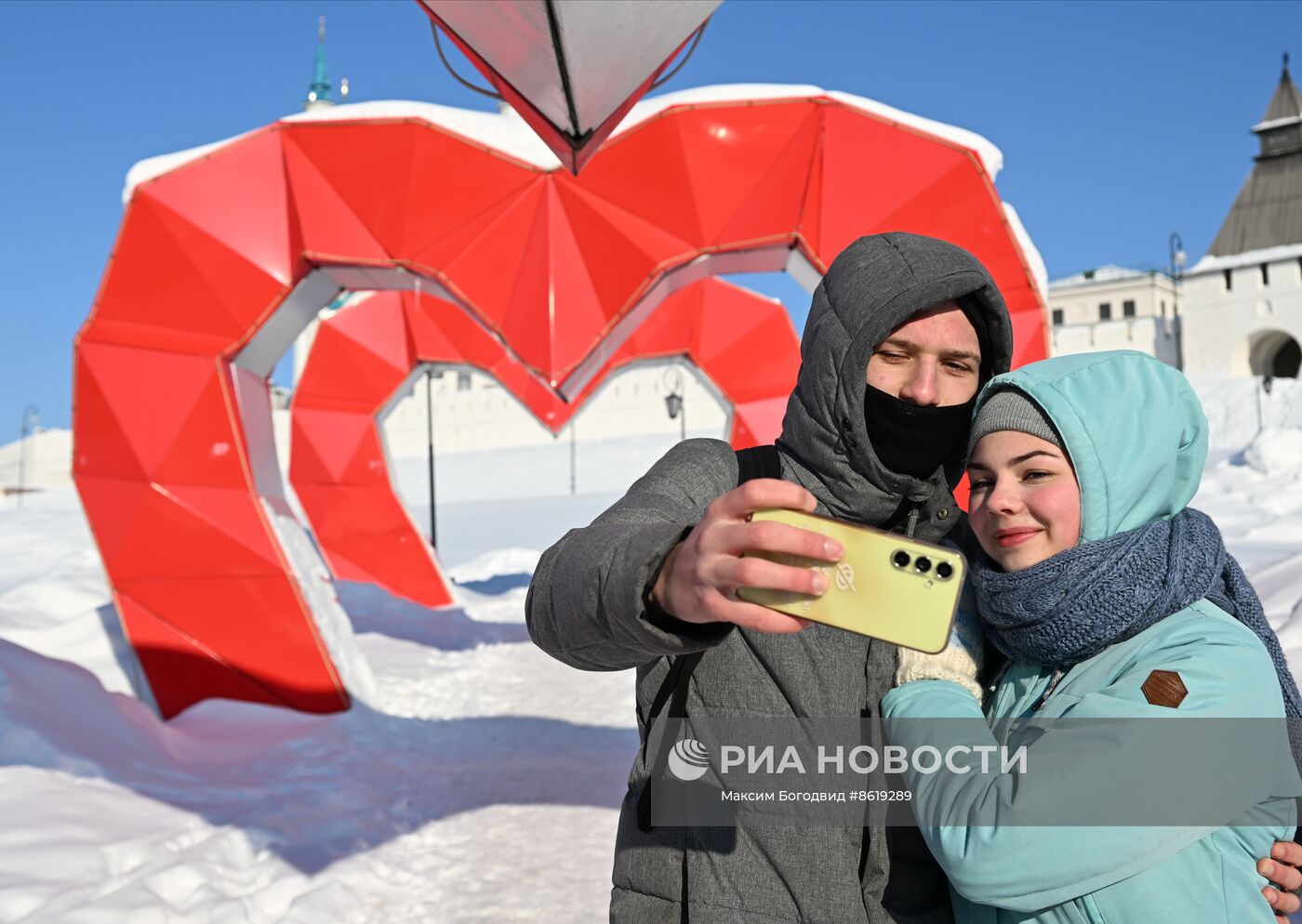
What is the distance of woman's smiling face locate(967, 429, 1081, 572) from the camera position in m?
1.53

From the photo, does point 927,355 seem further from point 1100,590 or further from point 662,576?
point 662,576

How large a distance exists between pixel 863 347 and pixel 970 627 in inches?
20.0

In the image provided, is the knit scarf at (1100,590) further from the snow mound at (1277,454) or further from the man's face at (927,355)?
the snow mound at (1277,454)

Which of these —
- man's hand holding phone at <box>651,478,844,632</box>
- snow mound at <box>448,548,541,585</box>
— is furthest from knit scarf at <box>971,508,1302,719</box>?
snow mound at <box>448,548,541,585</box>

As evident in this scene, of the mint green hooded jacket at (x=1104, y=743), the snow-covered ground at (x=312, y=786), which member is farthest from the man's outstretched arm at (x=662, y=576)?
the snow-covered ground at (x=312, y=786)

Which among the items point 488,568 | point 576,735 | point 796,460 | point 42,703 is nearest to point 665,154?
point 576,735

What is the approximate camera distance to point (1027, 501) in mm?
1552

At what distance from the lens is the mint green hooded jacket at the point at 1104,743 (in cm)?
131

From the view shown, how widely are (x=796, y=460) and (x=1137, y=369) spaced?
1.81ft

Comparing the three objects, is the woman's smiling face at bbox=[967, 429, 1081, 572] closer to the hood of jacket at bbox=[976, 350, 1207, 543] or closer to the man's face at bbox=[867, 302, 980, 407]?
the hood of jacket at bbox=[976, 350, 1207, 543]

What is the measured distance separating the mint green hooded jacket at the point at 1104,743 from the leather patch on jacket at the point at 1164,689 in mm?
10

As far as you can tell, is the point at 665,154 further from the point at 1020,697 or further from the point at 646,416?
the point at 646,416

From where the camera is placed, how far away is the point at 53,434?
43156 millimetres

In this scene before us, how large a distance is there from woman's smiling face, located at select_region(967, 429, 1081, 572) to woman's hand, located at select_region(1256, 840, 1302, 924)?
1.68 feet
